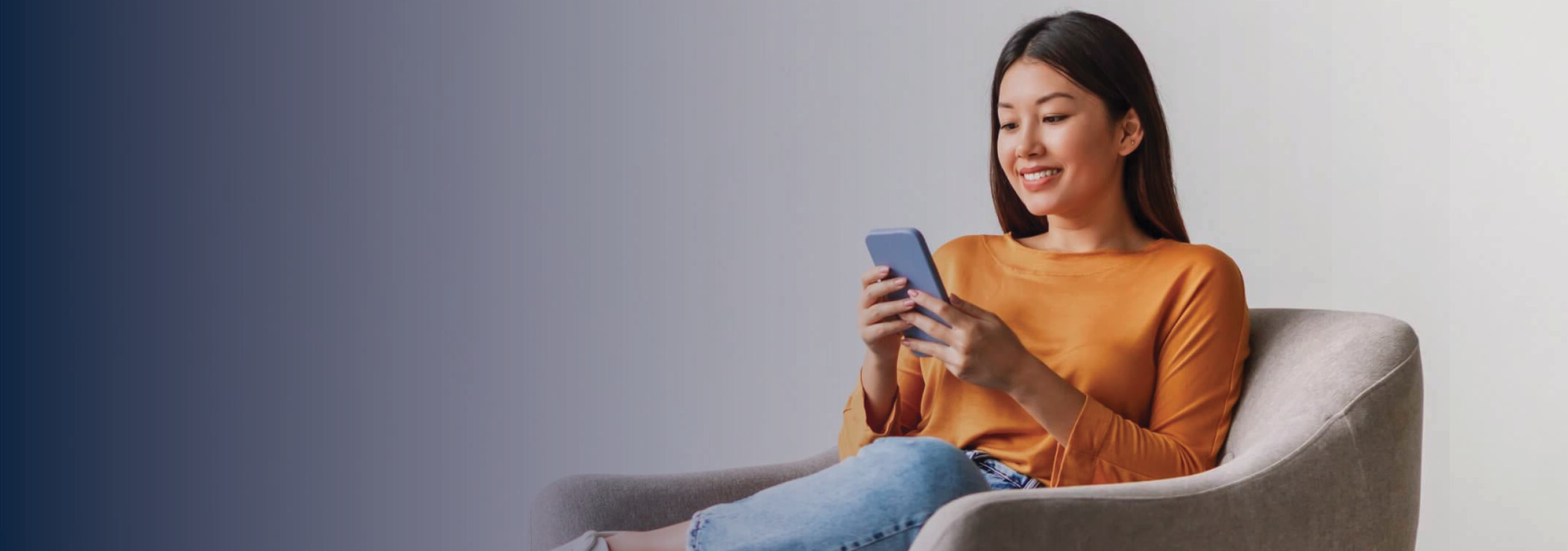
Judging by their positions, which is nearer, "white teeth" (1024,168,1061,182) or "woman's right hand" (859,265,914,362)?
"woman's right hand" (859,265,914,362)

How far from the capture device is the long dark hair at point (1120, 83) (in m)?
1.81

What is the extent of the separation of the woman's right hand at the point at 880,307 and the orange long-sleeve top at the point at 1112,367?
0.53 feet

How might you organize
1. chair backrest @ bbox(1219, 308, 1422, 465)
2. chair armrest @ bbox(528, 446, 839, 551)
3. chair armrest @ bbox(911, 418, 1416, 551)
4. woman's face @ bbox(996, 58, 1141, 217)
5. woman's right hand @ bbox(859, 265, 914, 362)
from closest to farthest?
chair armrest @ bbox(911, 418, 1416, 551)
chair backrest @ bbox(1219, 308, 1422, 465)
woman's right hand @ bbox(859, 265, 914, 362)
woman's face @ bbox(996, 58, 1141, 217)
chair armrest @ bbox(528, 446, 839, 551)

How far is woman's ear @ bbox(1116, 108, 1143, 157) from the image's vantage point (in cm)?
185

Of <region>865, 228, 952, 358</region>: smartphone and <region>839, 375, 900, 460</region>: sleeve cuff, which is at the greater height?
<region>865, 228, 952, 358</region>: smartphone

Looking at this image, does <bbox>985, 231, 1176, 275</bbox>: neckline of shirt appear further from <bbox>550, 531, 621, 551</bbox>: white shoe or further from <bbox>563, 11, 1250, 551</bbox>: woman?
<bbox>550, 531, 621, 551</bbox>: white shoe

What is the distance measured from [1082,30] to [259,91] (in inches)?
79.1

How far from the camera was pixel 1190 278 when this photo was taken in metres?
1.79

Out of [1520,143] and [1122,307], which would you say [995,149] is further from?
[1520,143]

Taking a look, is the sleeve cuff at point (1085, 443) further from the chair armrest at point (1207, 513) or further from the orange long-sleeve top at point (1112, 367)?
the chair armrest at point (1207, 513)

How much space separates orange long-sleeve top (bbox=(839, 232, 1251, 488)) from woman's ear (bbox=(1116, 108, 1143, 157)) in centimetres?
14

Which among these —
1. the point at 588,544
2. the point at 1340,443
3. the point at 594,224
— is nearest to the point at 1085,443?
the point at 1340,443

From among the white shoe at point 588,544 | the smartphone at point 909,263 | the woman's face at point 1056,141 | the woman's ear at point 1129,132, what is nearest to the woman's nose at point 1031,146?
the woman's face at point 1056,141

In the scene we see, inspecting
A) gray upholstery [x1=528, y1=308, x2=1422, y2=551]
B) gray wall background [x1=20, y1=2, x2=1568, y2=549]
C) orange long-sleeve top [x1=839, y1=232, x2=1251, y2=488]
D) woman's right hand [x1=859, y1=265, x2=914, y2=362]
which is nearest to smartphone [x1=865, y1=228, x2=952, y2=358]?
woman's right hand [x1=859, y1=265, x2=914, y2=362]
